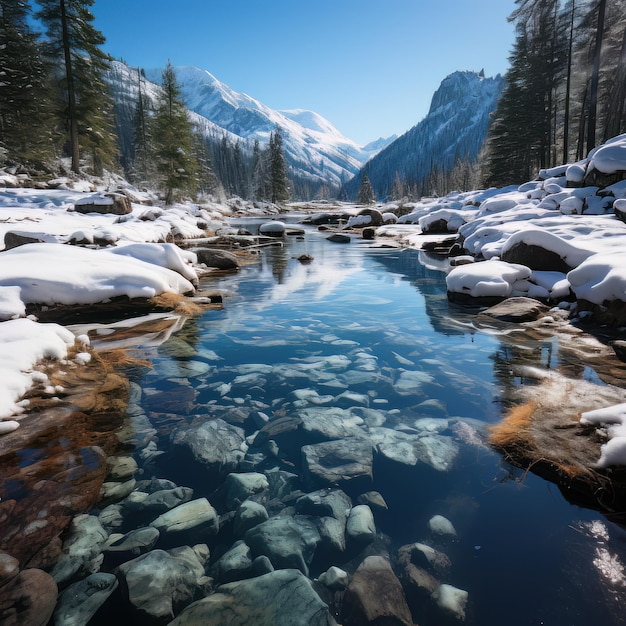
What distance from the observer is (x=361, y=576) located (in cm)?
231

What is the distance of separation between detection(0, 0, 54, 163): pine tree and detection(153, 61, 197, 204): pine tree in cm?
750

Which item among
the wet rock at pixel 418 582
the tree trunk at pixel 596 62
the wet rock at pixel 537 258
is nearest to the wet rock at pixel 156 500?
the wet rock at pixel 418 582

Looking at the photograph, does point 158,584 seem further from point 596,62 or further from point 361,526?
point 596,62

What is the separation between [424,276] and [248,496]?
1138cm

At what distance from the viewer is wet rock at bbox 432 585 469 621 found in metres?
2.09


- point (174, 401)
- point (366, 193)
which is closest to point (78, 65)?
point (174, 401)

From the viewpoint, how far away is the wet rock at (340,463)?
10.4ft

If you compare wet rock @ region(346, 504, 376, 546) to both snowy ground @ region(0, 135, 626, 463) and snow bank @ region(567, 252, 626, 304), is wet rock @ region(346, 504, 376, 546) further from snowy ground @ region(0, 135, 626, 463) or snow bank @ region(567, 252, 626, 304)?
snow bank @ region(567, 252, 626, 304)

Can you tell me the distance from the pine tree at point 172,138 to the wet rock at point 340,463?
3167 centimetres

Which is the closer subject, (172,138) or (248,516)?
(248,516)

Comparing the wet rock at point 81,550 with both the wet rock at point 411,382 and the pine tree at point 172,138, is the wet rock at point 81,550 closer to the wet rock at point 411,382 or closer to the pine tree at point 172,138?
the wet rock at point 411,382

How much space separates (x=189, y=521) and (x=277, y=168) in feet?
205

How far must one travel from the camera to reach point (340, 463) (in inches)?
133

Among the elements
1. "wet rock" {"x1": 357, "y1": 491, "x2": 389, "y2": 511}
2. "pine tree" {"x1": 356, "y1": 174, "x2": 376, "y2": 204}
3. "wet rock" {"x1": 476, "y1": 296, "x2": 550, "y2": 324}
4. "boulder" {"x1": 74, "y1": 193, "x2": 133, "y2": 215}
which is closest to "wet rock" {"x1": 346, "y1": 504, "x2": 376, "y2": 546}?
"wet rock" {"x1": 357, "y1": 491, "x2": 389, "y2": 511}
